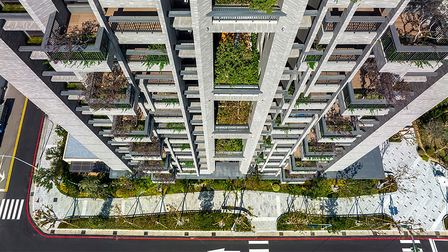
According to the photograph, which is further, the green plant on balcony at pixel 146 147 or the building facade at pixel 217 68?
the green plant on balcony at pixel 146 147

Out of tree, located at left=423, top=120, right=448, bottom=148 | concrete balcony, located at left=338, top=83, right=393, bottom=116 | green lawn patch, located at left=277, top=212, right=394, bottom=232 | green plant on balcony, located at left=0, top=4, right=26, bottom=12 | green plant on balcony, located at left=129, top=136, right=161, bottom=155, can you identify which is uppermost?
tree, located at left=423, top=120, right=448, bottom=148

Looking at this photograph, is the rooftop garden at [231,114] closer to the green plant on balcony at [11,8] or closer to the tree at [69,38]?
the tree at [69,38]

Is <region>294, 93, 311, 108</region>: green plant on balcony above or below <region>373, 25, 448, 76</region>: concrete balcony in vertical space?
above

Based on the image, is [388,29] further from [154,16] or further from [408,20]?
[154,16]

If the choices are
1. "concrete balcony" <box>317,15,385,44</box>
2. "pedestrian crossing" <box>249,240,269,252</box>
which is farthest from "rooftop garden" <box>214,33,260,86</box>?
"pedestrian crossing" <box>249,240,269,252</box>

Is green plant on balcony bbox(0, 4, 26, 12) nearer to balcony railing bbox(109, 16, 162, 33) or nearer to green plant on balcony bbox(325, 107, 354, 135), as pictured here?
balcony railing bbox(109, 16, 162, 33)

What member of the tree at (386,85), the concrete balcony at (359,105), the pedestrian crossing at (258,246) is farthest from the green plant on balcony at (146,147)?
the tree at (386,85)
